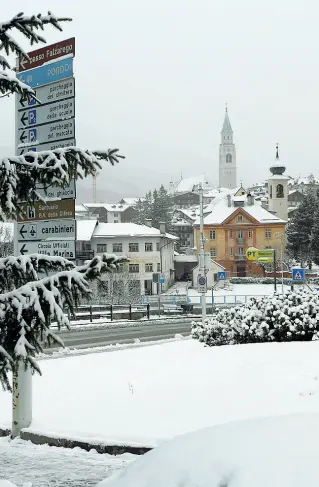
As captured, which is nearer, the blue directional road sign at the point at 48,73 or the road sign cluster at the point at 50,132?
the road sign cluster at the point at 50,132

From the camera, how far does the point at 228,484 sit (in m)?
3.03

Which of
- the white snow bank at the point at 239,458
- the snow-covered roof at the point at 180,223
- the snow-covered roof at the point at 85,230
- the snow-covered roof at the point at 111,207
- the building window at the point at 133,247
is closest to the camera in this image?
the white snow bank at the point at 239,458

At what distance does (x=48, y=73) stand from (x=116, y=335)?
56.0 feet

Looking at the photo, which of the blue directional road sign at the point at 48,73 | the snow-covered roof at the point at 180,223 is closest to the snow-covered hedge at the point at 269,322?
the blue directional road sign at the point at 48,73

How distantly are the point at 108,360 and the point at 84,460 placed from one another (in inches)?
210

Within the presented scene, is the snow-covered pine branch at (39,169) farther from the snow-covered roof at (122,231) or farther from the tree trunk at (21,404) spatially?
the snow-covered roof at (122,231)

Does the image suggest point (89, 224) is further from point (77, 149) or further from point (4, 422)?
point (77, 149)

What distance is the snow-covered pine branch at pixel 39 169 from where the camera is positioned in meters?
4.61

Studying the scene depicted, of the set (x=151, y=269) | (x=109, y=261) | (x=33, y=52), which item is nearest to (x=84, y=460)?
(x=109, y=261)

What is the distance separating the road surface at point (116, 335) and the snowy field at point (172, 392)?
8.46m

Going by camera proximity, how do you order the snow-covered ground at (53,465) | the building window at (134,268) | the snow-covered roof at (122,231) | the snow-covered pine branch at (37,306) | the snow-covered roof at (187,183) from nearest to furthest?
the snow-covered pine branch at (37,306) → the snow-covered ground at (53,465) → the building window at (134,268) → the snow-covered roof at (122,231) → the snow-covered roof at (187,183)

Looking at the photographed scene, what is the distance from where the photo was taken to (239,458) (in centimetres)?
317

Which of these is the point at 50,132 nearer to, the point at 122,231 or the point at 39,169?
the point at 39,169

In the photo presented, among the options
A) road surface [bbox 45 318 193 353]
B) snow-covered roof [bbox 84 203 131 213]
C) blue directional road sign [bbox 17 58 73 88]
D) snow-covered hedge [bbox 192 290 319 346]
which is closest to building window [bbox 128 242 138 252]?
road surface [bbox 45 318 193 353]
